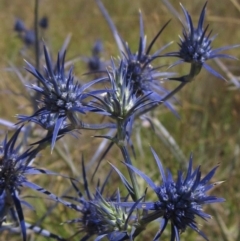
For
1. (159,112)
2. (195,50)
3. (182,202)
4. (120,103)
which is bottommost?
(182,202)

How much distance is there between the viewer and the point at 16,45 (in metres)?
3.11

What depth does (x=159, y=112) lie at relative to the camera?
1.78m

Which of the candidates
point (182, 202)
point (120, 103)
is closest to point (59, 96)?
point (120, 103)

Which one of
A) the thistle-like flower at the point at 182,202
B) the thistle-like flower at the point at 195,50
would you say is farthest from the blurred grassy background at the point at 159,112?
the thistle-like flower at the point at 195,50

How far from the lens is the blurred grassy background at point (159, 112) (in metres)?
1.49

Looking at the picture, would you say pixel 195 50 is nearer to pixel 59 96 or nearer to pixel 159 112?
pixel 59 96

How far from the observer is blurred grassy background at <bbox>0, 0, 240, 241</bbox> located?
1.49 metres

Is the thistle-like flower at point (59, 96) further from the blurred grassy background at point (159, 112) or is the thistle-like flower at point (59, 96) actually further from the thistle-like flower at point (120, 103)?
the blurred grassy background at point (159, 112)

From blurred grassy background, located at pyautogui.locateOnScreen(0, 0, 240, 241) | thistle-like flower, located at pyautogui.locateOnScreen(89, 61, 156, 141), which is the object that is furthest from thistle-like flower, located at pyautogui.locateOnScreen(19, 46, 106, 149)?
blurred grassy background, located at pyautogui.locateOnScreen(0, 0, 240, 241)

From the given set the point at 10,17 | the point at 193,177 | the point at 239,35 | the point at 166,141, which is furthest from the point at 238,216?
the point at 10,17

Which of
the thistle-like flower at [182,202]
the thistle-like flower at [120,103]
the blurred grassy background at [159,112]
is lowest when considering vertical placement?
the thistle-like flower at [182,202]

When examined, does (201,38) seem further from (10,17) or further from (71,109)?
(10,17)

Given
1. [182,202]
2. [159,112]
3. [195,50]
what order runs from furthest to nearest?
[159,112], [195,50], [182,202]

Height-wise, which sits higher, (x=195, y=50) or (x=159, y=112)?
(x=159, y=112)
